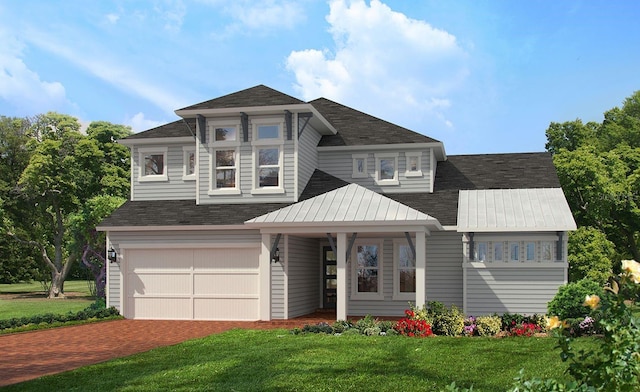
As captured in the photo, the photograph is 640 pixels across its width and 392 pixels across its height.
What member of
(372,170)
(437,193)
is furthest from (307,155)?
(437,193)

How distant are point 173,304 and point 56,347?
20.0 feet

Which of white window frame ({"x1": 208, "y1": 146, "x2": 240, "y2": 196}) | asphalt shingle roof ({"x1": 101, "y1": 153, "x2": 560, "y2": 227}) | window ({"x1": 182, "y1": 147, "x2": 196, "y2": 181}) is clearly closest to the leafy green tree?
asphalt shingle roof ({"x1": 101, "y1": 153, "x2": 560, "y2": 227})

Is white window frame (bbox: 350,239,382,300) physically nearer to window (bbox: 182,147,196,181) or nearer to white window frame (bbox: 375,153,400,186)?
white window frame (bbox: 375,153,400,186)

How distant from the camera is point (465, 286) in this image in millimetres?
20297

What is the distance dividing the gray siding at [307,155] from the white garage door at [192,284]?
2816mm

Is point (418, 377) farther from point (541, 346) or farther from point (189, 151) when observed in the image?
point (189, 151)

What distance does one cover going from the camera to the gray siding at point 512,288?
782 inches

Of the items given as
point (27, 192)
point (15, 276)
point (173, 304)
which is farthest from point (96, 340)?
point (15, 276)

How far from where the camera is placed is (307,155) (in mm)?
22297

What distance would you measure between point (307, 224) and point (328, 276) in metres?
5.64

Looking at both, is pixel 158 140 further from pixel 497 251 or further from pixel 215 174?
pixel 497 251

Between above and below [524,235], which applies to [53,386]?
below

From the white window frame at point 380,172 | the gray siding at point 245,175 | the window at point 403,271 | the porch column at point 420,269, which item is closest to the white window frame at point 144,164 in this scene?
the gray siding at point 245,175

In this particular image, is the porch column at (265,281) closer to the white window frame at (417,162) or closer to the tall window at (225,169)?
the tall window at (225,169)
